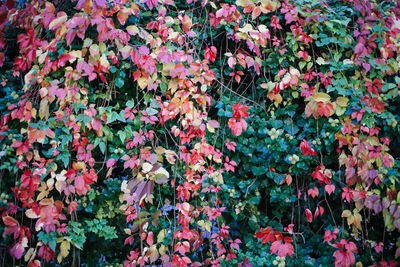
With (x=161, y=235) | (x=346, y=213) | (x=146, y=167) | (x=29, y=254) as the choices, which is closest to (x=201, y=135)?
(x=146, y=167)

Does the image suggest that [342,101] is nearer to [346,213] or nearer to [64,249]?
[346,213]

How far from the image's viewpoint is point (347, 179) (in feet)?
6.12

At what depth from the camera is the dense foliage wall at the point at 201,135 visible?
1.81 metres

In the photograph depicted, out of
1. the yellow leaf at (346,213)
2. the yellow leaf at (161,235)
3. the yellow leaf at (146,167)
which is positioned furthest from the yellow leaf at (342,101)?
the yellow leaf at (161,235)

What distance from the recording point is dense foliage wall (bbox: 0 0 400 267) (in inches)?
71.3

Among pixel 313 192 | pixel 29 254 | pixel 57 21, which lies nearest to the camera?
pixel 57 21

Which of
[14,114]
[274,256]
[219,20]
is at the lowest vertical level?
[274,256]

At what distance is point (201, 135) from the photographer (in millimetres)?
1884

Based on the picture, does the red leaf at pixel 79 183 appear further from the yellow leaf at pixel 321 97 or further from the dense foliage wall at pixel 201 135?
the yellow leaf at pixel 321 97

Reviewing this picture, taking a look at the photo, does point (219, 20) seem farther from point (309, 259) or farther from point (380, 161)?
point (309, 259)

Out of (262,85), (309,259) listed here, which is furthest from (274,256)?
(262,85)

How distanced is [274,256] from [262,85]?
3.41 ft

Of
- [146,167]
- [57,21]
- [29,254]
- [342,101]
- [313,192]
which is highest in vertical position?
[57,21]

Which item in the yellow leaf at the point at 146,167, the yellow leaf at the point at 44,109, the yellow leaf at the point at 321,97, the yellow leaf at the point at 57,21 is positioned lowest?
the yellow leaf at the point at 146,167
